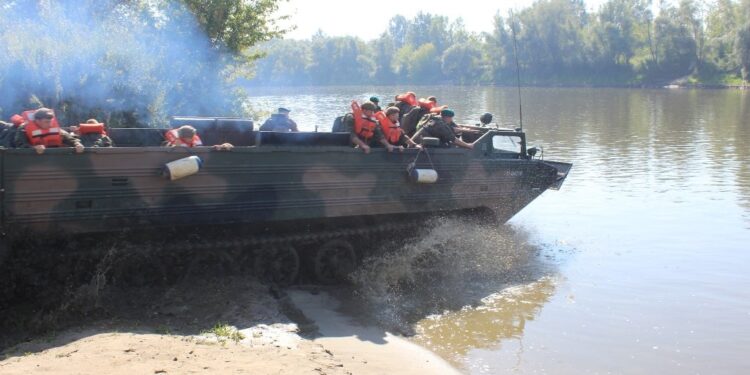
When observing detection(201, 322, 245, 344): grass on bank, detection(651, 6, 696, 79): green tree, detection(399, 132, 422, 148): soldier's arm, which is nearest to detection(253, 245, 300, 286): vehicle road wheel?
detection(201, 322, 245, 344): grass on bank

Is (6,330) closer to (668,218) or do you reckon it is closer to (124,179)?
(124,179)

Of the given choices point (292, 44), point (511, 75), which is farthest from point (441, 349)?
point (511, 75)

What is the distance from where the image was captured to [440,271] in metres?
10.9

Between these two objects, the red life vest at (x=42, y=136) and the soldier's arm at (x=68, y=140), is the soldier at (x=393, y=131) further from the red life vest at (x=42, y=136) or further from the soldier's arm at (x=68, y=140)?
the red life vest at (x=42, y=136)

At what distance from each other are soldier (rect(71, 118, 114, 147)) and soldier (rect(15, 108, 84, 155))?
0.53 m

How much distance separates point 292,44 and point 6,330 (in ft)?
213

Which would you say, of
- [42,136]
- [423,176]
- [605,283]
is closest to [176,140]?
[42,136]

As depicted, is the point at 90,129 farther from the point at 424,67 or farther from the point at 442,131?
the point at 424,67

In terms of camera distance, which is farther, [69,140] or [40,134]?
[69,140]

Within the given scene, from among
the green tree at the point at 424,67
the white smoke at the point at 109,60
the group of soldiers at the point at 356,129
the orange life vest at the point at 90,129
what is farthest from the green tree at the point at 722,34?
the orange life vest at the point at 90,129

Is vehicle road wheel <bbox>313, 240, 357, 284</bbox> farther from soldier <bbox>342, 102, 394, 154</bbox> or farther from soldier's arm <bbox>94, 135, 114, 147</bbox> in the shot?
soldier's arm <bbox>94, 135, 114, 147</bbox>

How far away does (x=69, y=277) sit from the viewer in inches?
325

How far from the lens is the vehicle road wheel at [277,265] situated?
956 cm

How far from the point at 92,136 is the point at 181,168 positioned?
1.13 meters
